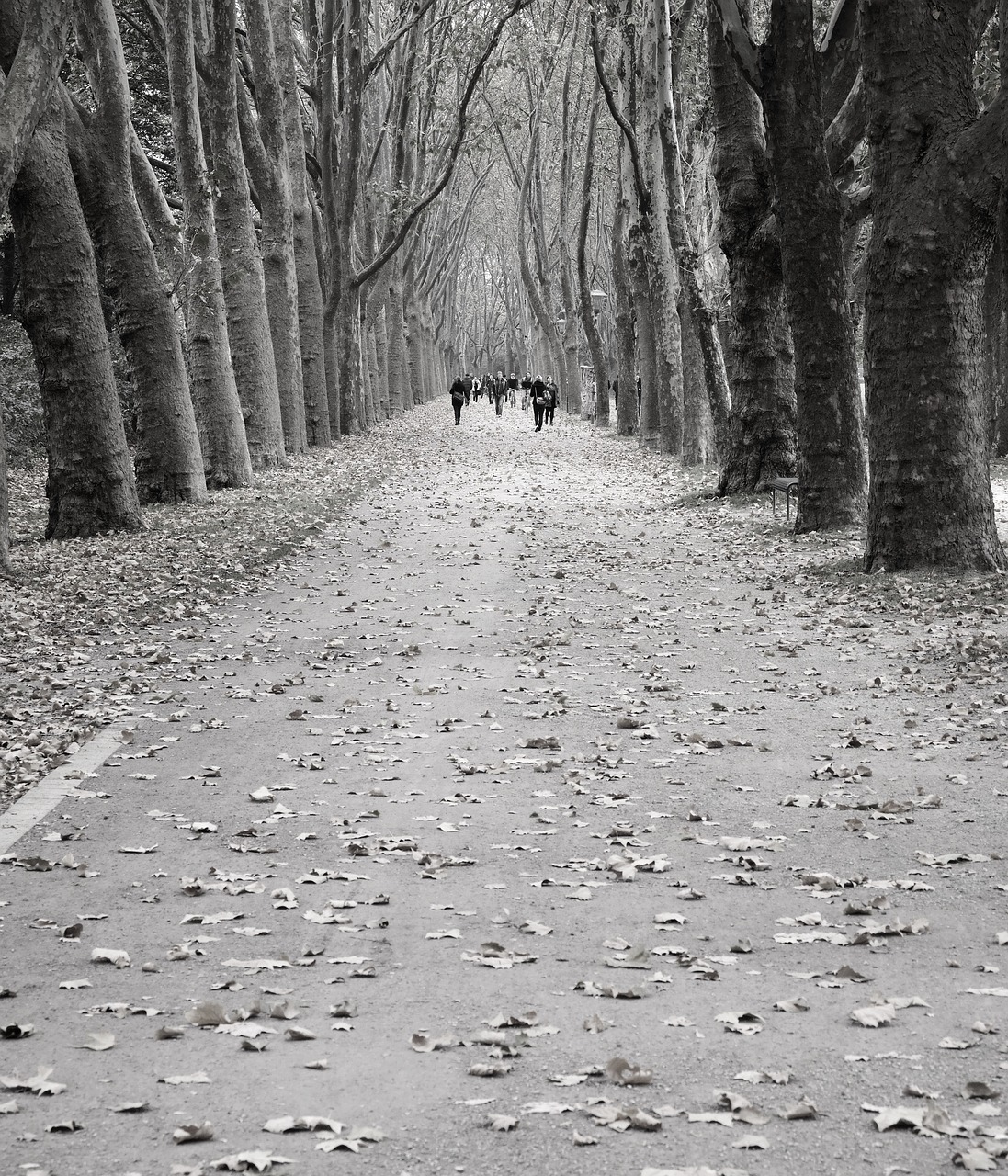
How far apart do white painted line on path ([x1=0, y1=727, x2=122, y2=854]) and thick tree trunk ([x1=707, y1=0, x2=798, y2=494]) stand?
10.4 metres

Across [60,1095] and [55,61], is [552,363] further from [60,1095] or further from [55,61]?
Result: [60,1095]

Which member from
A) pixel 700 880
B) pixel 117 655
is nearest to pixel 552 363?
pixel 117 655

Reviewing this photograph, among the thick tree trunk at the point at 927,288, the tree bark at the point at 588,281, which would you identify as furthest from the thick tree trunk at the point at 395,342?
the thick tree trunk at the point at 927,288

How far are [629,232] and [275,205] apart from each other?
23.1 ft

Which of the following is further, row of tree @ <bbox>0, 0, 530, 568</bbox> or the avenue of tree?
row of tree @ <bbox>0, 0, 530, 568</bbox>

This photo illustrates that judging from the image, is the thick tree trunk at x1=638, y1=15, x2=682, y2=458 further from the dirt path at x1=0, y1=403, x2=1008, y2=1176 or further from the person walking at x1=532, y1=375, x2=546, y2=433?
the person walking at x1=532, y1=375, x2=546, y2=433

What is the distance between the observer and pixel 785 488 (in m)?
15.9

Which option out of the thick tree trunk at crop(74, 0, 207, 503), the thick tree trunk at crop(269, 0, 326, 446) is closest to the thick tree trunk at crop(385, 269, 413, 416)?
the thick tree trunk at crop(269, 0, 326, 446)

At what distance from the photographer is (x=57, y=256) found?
1417cm

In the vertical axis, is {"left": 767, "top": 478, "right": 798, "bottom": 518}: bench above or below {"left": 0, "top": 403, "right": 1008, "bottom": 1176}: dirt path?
above

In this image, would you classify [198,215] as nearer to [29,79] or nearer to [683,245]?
[683,245]

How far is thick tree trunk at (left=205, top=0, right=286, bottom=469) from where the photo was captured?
20188 millimetres

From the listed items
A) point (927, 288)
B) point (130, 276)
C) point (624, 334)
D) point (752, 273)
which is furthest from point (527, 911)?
point (624, 334)

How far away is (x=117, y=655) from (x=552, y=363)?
51.6 meters
